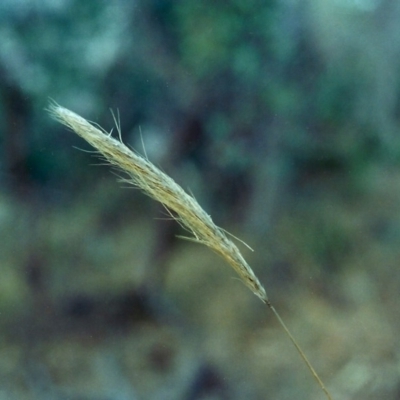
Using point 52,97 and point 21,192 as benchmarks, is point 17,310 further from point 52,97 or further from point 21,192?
point 52,97

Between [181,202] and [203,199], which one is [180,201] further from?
[203,199]

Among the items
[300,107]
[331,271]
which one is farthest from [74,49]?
[331,271]

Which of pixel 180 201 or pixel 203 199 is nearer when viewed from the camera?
pixel 180 201

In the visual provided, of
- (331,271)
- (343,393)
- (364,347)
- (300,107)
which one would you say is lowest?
(343,393)

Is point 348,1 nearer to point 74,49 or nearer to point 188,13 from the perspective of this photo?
point 188,13

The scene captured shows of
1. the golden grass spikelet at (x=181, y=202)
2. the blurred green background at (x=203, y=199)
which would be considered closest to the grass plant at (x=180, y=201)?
the golden grass spikelet at (x=181, y=202)

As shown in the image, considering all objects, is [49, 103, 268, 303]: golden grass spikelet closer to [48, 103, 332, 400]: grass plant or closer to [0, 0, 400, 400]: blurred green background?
[48, 103, 332, 400]: grass plant

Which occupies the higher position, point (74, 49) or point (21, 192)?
point (74, 49)

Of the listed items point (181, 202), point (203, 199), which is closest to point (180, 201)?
point (181, 202)
